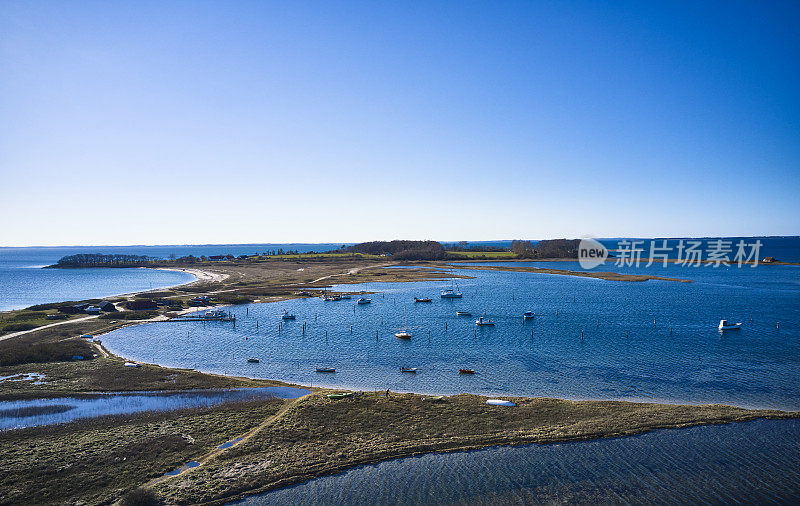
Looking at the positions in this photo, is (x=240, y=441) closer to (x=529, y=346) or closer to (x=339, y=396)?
(x=339, y=396)

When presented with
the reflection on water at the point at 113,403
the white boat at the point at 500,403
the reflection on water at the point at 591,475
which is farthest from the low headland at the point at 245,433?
the reflection on water at the point at 113,403

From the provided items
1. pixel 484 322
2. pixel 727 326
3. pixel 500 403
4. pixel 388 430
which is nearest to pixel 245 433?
pixel 388 430

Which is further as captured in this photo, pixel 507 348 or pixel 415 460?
pixel 507 348

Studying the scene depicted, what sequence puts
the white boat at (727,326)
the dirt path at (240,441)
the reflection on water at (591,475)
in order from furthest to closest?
the white boat at (727,326) → the dirt path at (240,441) → the reflection on water at (591,475)

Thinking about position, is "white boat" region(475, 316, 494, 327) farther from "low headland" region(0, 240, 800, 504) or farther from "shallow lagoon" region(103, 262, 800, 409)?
"low headland" region(0, 240, 800, 504)

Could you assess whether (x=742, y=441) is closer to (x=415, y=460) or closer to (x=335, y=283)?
(x=415, y=460)

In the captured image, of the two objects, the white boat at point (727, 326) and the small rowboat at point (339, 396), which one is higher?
the white boat at point (727, 326)

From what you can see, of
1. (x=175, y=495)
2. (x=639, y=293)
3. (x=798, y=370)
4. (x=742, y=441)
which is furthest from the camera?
(x=639, y=293)

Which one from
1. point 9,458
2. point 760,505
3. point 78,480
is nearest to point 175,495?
point 78,480

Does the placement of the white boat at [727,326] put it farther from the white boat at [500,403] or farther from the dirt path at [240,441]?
the dirt path at [240,441]
